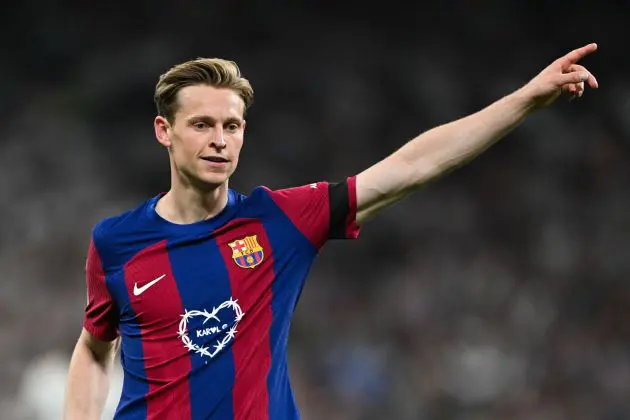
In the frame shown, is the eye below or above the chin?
above

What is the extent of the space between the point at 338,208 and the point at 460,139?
46 cm

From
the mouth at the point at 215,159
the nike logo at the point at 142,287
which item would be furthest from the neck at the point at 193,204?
the nike logo at the point at 142,287

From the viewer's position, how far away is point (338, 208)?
9.92 ft

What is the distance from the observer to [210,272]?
300 centimetres

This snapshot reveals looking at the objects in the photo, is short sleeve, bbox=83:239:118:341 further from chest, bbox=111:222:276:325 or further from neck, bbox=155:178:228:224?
neck, bbox=155:178:228:224

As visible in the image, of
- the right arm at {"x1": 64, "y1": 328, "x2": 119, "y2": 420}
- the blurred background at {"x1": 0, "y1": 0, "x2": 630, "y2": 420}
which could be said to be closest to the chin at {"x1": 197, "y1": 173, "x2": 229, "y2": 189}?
the right arm at {"x1": 64, "y1": 328, "x2": 119, "y2": 420}

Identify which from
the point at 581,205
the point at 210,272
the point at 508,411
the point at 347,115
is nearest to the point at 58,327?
the point at 347,115

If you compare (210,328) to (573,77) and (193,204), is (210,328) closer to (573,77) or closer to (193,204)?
(193,204)

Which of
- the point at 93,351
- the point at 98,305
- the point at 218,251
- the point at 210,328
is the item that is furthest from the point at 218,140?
the point at 93,351

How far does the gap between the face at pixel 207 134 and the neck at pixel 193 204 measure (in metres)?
0.03

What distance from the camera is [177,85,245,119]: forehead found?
3.02 metres

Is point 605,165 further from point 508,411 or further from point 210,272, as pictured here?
point 210,272

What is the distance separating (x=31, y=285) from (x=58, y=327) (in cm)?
48

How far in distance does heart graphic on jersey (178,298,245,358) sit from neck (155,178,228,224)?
1.07ft
